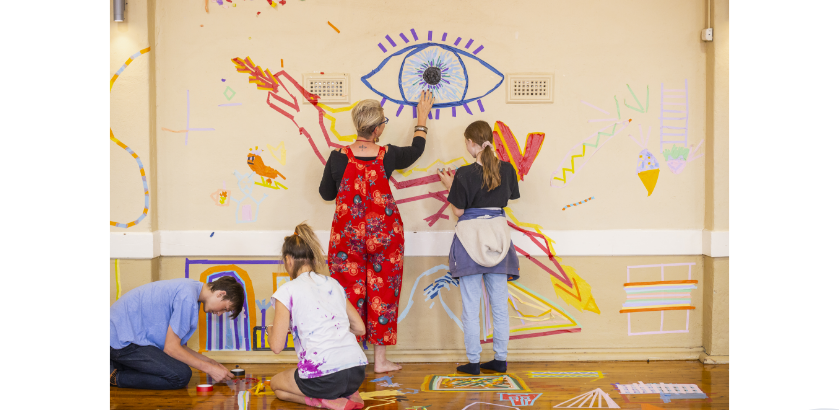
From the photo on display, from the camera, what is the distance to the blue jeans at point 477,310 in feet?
9.31

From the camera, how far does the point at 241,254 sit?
3.16 m

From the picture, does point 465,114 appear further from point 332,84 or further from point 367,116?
→ point 332,84

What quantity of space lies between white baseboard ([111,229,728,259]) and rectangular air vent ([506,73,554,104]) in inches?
29.7

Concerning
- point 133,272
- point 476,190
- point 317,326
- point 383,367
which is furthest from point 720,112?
point 133,272

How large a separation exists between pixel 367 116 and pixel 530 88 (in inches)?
37.4

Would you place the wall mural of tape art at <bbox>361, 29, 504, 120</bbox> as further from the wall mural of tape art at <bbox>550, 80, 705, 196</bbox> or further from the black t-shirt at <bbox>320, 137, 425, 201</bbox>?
the wall mural of tape art at <bbox>550, 80, 705, 196</bbox>

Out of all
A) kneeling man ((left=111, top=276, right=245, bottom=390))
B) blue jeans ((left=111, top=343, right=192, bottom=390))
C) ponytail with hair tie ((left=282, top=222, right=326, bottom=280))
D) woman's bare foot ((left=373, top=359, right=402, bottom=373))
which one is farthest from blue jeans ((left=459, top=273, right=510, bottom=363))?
blue jeans ((left=111, top=343, right=192, bottom=390))

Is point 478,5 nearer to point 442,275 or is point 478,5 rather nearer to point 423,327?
point 442,275

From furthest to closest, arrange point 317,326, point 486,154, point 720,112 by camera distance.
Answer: point 720,112, point 486,154, point 317,326

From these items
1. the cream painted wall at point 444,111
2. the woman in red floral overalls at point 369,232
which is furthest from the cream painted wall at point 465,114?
the woman in red floral overalls at point 369,232

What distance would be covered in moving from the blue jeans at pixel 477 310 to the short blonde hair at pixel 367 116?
2.98 feet

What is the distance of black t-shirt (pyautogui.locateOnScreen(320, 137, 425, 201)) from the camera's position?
2896 millimetres

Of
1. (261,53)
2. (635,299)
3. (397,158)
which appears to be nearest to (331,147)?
(397,158)

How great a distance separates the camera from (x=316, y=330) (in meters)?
2.30
